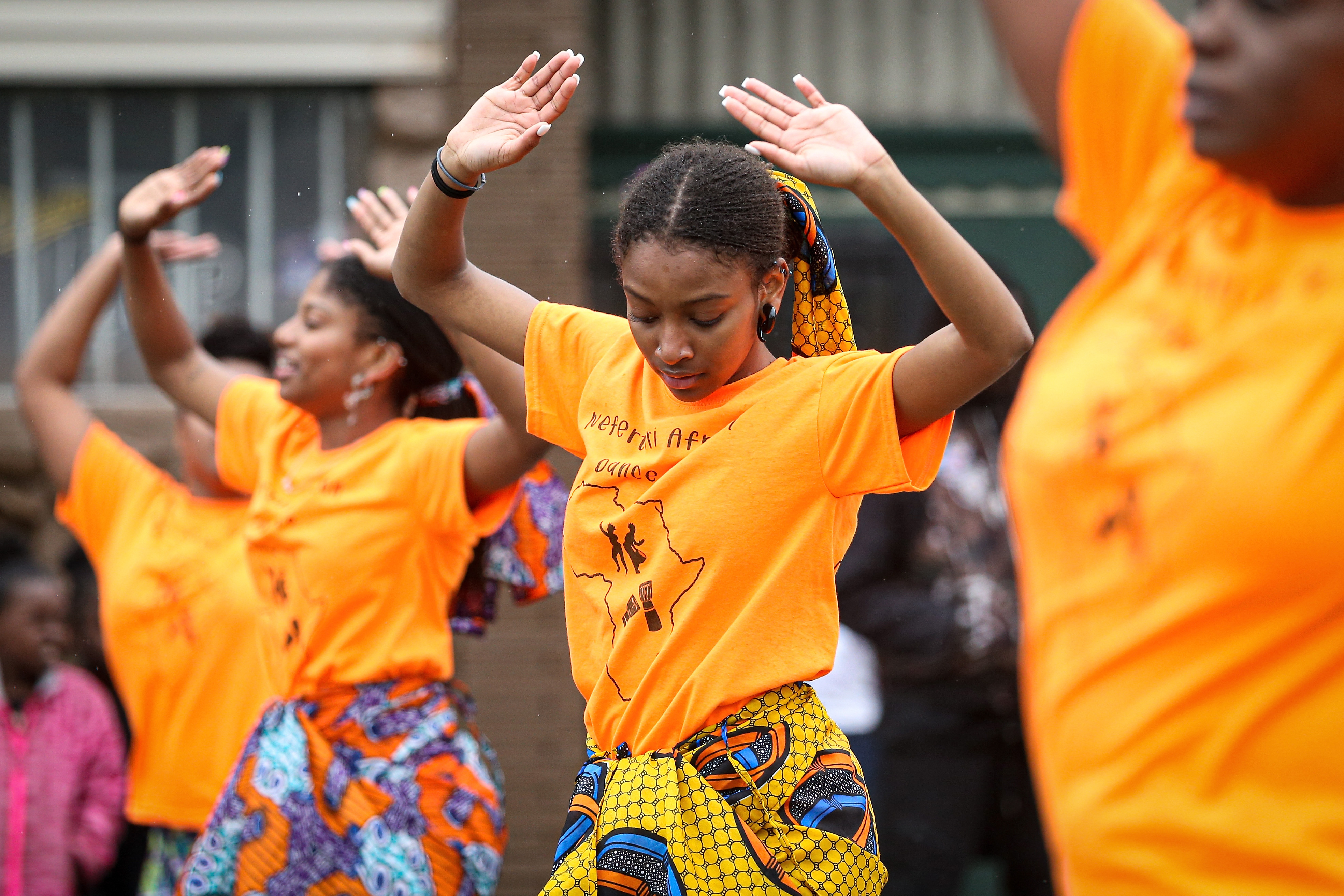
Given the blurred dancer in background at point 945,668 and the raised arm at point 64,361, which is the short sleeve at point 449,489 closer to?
the raised arm at point 64,361

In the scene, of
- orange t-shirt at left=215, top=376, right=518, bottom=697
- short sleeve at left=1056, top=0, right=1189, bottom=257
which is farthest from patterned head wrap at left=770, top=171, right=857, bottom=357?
orange t-shirt at left=215, top=376, right=518, bottom=697

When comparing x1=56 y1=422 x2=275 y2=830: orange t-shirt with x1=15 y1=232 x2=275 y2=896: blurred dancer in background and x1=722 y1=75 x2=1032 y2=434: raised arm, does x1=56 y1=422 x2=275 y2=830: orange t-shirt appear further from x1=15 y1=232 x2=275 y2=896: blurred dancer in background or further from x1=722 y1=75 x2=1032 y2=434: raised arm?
x1=722 y1=75 x2=1032 y2=434: raised arm

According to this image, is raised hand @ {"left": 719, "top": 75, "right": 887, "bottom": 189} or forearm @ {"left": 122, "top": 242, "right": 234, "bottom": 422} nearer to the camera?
raised hand @ {"left": 719, "top": 75, "right": 887, "bottom": 189}

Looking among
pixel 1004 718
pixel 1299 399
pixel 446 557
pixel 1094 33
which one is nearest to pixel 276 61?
pixel 446 557

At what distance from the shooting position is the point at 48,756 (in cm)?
450

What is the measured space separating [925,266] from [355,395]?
1.66 meters

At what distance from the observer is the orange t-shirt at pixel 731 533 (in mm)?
2209

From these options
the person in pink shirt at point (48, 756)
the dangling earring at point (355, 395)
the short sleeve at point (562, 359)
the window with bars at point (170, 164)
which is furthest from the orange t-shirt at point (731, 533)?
the window with bars at point (170, 164)

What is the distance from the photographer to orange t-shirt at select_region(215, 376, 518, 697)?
311 cm

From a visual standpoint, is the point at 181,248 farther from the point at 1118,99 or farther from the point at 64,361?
the point at 1118,99

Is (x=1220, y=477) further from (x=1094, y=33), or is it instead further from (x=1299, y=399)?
(x=1094, y=33)

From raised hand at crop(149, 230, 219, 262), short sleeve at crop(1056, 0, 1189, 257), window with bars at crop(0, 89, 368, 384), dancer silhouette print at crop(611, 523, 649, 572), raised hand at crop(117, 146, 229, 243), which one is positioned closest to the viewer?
short sleeve at crop(1056, 0, 1189, 257)

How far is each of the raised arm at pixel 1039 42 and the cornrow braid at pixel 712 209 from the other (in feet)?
2.34

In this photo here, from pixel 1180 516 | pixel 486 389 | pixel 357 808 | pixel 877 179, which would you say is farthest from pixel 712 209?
pixel 357 808
